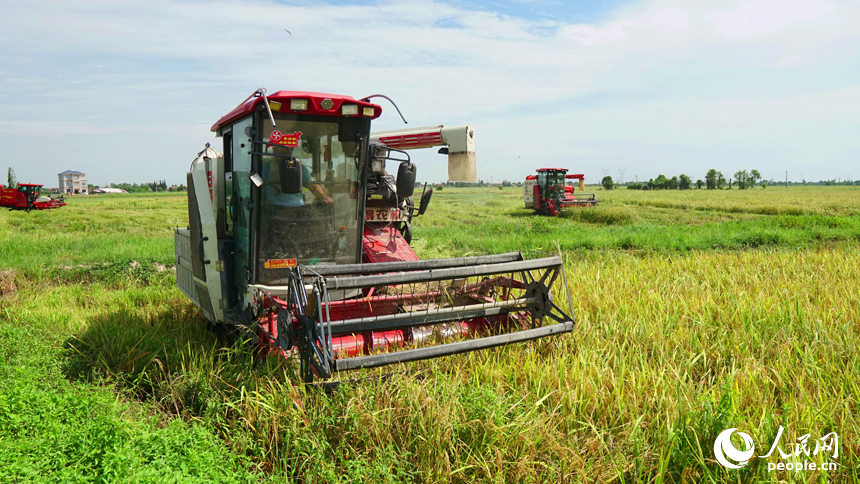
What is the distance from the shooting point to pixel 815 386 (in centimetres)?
345

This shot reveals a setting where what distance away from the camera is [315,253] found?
16.0 feet

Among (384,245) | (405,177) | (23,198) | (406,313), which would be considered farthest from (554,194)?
(23,198)

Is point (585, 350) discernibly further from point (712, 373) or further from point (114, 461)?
point (114, 461)

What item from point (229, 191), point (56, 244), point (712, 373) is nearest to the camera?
point (712, 373)

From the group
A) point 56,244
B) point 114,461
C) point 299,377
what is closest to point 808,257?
point 299,377

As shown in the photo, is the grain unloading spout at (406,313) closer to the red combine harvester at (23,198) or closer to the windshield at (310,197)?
the windshield at (310,197)

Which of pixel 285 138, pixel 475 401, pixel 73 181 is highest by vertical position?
pixel 73 181

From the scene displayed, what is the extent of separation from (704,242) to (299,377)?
1203 cm

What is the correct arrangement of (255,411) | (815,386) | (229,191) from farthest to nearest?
(229,191) → (815,386) → (255,411)

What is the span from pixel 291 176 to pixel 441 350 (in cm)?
178

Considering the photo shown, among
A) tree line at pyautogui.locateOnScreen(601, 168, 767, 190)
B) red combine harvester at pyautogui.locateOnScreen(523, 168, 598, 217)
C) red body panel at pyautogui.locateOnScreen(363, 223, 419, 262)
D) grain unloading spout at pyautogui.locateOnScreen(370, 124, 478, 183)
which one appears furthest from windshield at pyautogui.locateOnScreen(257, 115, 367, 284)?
tree line at pyautogui.locateOnScreen(601, 168, 767, 190)

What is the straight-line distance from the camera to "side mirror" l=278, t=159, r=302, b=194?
162 inches

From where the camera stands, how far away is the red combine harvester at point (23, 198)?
78.9 ft

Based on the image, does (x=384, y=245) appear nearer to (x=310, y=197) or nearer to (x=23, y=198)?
(x=310, y=197)
